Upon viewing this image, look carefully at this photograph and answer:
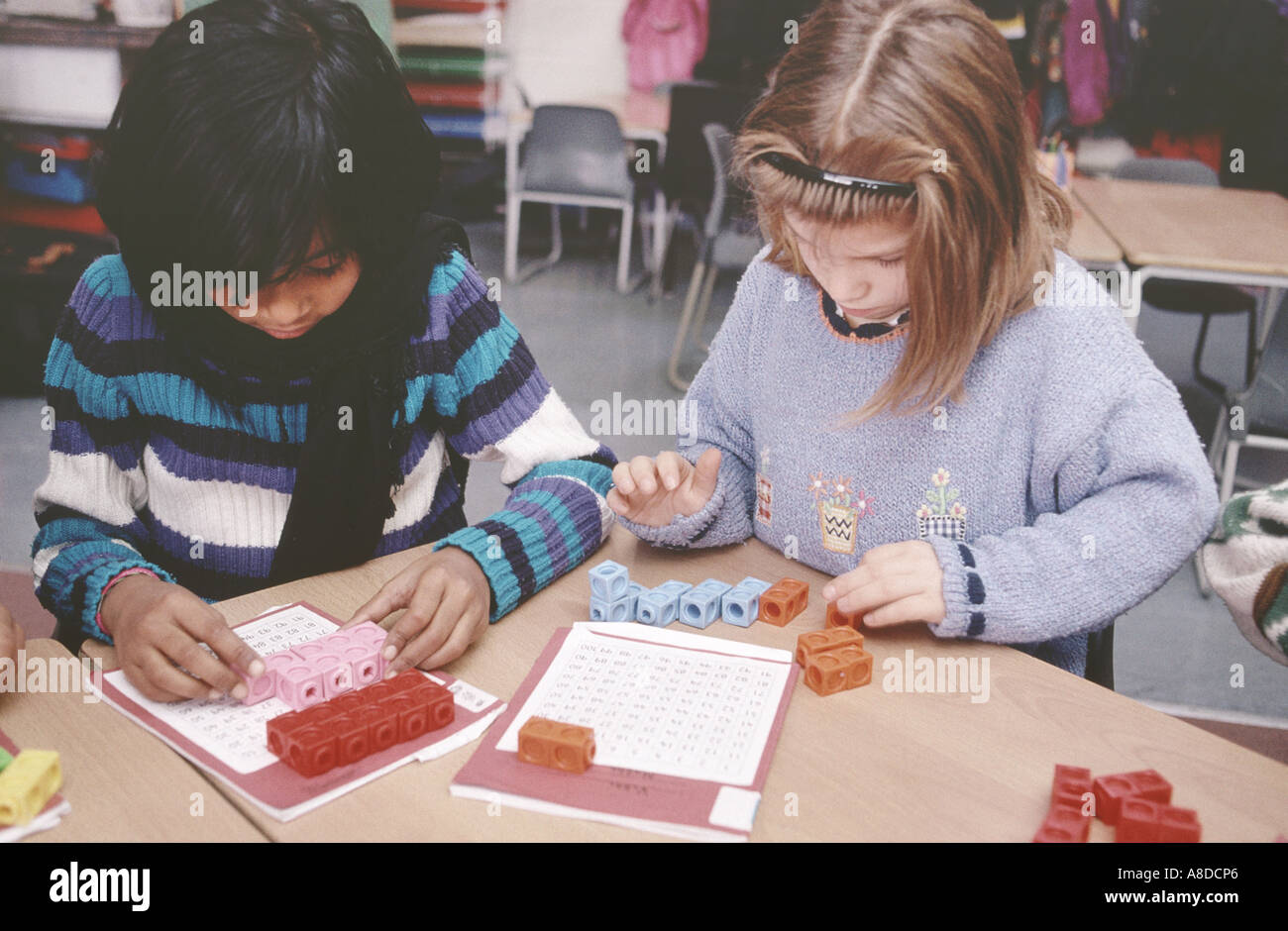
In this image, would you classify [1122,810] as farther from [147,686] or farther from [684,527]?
[147,686]

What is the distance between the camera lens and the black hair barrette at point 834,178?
97 cm

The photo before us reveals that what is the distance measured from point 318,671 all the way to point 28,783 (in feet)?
0.78

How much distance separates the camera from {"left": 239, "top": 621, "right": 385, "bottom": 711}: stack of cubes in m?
0.95

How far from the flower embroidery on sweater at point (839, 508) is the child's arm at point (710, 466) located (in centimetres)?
10

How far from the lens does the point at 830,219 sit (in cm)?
101

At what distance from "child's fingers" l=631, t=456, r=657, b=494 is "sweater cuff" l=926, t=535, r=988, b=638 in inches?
12.6

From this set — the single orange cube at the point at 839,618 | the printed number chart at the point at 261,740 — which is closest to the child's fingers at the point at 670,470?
the single orange cube at the point at 839,618

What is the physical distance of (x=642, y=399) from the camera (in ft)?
12.9

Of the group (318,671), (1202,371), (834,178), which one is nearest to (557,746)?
(318,671)

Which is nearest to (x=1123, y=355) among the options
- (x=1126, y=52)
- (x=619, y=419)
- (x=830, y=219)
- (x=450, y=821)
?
(x=830, y=219)

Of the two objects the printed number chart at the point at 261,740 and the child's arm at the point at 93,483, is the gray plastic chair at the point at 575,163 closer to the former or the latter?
the child's arm at the point at 93,483

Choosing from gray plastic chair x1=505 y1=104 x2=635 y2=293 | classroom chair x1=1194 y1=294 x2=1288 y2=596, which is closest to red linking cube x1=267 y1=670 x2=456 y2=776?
classroom chair x1=1194 y1=294 x2=1288 y2=596

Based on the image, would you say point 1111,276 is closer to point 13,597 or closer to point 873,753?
point 873,753

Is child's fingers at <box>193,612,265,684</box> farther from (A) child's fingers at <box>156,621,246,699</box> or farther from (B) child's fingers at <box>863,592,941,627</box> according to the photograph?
(B) child's fingers at <box>863,592,941,627</box>
